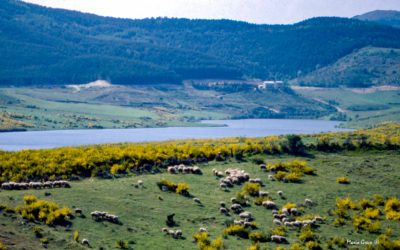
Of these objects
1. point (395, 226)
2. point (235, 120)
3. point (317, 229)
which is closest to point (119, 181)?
point (317, 229)

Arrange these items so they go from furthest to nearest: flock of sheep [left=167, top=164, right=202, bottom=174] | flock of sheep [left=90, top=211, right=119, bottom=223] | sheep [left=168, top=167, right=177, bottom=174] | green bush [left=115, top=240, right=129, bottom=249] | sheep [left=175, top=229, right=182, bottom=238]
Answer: flock of sheep [left=167, top=164, right=202, bottom=174] < sheep [left=168, top=167, right=177, bottom=174] < flock of sheep [left=90, top=211, right=119, bottom=223] < sheep [left=175, top=229, right=182, bottom=238] < green bush [left=115, top=240, right=129, bottom=249]

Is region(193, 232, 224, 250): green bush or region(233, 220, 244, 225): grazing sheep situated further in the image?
region(233, 220, 244, 225): grazing sheep

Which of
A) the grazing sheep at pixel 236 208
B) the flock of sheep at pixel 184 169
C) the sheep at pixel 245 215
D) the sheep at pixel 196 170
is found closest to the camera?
the sheep at pixel 245 215

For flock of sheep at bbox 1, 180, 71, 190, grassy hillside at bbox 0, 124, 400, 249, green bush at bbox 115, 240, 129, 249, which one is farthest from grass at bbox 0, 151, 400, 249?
flock of sheep at bbox 1, 180, 71, 190

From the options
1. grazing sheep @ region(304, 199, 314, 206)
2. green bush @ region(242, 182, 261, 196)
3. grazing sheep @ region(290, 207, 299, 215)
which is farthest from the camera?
green bush @ region(242, 182, 261, 196)

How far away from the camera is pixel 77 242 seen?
20.6 metres

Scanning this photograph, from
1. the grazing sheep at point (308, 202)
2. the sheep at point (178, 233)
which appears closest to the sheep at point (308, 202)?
the grazing sheep at point (308, 202)

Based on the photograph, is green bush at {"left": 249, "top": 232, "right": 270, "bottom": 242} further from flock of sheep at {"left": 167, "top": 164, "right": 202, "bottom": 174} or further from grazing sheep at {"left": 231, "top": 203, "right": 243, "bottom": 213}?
flock of sheep at {"left": 167, "top": 164, "right": 202, "bottom": 174}

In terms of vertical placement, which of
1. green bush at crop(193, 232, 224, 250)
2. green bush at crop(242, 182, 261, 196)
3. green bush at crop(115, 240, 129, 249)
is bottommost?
green bush at crop(193, 232, 224, 250)

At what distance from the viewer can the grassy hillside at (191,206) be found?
21.8 m

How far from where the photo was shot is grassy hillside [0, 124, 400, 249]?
21.8 metres

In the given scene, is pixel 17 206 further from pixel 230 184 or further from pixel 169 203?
pixel 230 184

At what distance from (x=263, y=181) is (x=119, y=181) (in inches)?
396

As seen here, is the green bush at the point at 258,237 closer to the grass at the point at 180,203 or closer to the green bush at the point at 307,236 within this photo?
the grass at the point at 180,203
